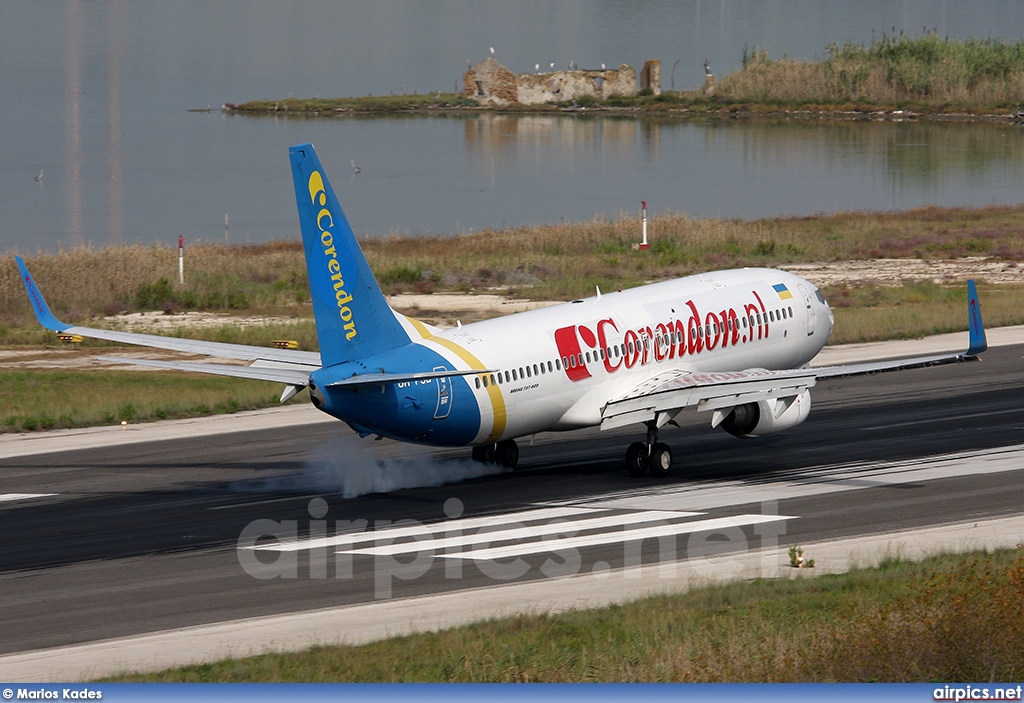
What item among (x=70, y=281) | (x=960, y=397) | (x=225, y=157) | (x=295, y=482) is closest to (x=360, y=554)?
(x=295, y=482)

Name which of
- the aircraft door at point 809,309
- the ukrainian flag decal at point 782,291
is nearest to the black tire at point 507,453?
the ukrainian flag decal at point 782,291

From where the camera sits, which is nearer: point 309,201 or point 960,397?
point 309,201

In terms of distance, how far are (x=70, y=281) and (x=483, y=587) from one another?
47.8 m

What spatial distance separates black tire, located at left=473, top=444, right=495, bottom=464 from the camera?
120 ft

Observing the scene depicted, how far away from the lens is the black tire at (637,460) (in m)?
35.5

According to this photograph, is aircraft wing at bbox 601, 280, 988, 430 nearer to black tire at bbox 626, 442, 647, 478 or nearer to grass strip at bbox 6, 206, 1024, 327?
black tire at bbox 626, 442, 647, 478

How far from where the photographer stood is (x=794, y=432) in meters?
41.8

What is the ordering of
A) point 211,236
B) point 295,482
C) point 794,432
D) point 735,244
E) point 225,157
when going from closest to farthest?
point 295,482 < point 794,432 < point 735,244 < point 211,236 < point 225,157

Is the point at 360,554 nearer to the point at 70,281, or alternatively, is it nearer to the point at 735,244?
the point at 70,281

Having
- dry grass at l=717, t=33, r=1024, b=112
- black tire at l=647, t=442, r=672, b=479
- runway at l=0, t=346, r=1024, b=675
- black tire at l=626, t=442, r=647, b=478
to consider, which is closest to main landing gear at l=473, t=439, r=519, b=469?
runway at l=0, t=346, r=1024, b=675

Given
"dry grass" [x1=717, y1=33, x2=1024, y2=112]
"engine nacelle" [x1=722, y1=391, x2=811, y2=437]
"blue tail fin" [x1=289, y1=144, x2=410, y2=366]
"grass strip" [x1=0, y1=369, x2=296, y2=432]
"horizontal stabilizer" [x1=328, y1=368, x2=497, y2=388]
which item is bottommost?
"grass strip" [x1=0, y1=369, x2=296, y2=432]

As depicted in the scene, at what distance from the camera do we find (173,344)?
114 feet

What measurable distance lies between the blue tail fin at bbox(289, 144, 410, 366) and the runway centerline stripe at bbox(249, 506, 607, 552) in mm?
3935

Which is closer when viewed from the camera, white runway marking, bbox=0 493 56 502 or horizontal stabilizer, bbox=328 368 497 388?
horizontal stabilizer, bbox=328 368 497 388
